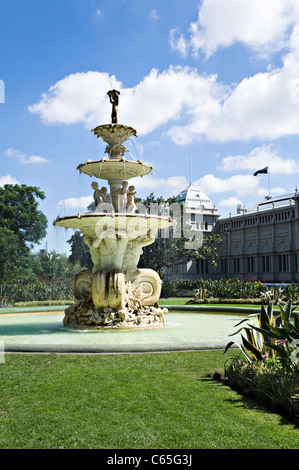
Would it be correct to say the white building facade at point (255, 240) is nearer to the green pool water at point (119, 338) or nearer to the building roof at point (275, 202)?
the building roof at point (275, 202)

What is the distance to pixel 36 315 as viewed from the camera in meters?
18.5

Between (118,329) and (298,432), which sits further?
(118,329)

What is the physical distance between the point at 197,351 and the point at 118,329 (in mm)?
4527

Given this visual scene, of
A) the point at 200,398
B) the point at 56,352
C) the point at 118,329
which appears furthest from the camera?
the point at 118,329

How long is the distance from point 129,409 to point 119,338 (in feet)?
18.3

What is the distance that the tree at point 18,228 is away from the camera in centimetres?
4047

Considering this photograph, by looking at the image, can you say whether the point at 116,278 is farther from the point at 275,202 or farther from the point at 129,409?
the point at 275,202

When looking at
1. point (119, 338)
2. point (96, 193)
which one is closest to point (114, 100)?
point (96, 193)

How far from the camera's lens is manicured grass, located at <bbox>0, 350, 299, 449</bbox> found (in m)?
4.12

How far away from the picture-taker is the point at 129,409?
4941 millimetres

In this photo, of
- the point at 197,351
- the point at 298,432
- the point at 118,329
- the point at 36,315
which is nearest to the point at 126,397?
the point at 298,432

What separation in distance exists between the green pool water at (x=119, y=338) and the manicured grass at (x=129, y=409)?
717 millimetres
